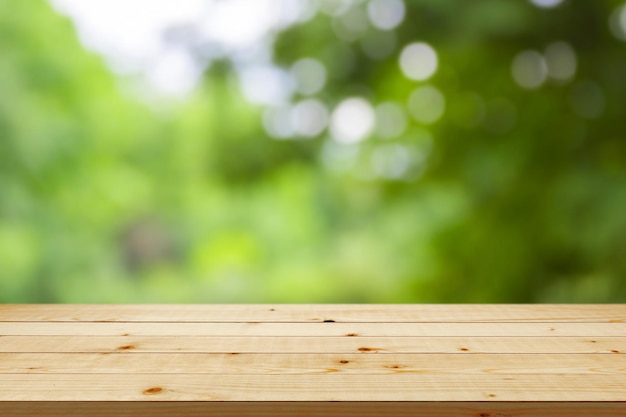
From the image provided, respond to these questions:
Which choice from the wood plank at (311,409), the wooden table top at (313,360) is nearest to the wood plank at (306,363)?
the wooden table top at (313,360)

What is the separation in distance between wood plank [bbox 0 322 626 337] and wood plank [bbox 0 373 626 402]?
27 centimetres

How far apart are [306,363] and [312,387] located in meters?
0.12

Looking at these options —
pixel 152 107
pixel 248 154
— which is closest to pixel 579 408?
pixel 248 154

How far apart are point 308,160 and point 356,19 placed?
19.4 inches

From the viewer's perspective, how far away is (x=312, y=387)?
1.07 metres

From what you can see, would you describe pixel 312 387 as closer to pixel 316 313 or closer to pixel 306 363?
pixel 306 363

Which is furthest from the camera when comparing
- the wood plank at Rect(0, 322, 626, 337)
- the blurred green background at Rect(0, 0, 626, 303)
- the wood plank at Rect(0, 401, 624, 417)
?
the blurred green background at Rect(0, 0, 626, 303)

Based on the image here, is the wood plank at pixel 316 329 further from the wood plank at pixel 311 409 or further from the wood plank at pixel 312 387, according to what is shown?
the wood plank at pixel 311 409

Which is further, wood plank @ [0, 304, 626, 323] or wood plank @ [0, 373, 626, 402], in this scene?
wood plank @ [0, 304, 626, 323]

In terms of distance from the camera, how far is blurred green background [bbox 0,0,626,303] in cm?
224

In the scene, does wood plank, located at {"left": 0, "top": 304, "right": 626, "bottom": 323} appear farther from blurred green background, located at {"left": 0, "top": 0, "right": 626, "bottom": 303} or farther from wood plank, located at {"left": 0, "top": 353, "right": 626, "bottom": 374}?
blurred green background, located at {"left": 0, "top": 0, "right": 626, "bottom": 303}

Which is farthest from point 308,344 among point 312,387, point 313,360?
point 312,387

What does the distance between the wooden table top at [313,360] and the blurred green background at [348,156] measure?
660 mm

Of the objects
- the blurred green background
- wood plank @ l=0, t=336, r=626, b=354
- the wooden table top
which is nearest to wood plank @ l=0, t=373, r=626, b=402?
the wooden table top
